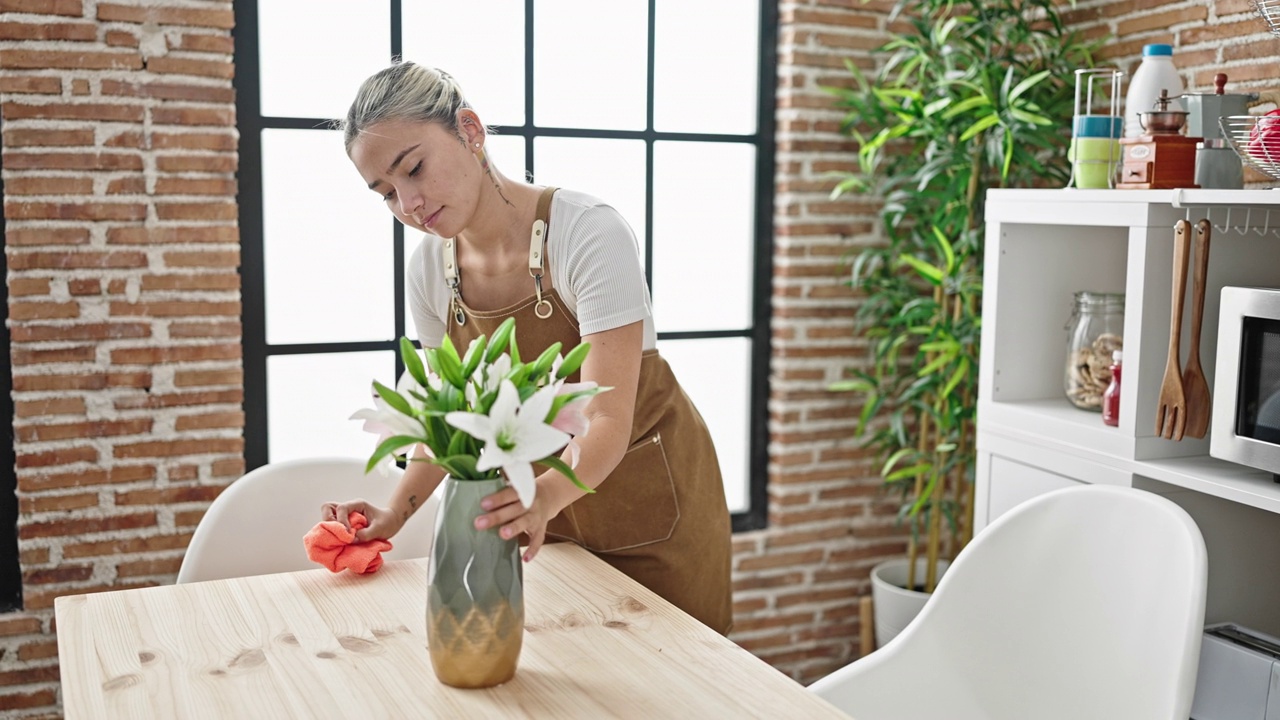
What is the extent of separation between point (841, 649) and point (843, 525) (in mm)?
397

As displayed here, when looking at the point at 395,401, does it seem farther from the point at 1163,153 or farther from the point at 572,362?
the point at 1163,153

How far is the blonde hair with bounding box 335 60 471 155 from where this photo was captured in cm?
169

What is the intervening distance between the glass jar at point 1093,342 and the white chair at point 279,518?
1418 millimetres

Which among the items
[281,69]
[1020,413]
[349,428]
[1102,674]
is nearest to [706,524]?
[1102,674]

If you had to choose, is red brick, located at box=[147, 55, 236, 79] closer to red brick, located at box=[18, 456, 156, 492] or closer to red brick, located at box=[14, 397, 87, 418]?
red brick, located at box=[14, 397, 87, 418]

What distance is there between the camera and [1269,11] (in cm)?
224

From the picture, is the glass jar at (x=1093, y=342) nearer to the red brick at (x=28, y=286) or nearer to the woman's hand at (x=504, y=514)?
the woman's hand at (x=504, y=514)

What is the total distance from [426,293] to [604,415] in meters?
0.51

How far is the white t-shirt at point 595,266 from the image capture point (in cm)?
172

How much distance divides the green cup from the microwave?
0.44 metres

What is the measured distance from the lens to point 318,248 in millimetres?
2953

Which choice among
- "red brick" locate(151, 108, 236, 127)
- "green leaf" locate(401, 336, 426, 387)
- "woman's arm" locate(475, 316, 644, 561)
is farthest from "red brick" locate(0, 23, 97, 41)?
"green leaf" locate(401, 336, 426, 387)

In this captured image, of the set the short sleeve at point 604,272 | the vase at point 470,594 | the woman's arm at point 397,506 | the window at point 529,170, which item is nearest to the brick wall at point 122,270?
the window at point 529,170

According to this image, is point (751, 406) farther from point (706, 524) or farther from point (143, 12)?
point (143, 12)
